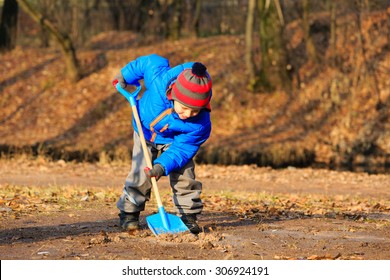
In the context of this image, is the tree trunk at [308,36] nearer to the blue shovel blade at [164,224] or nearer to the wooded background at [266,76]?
the wooded background at [266,76]

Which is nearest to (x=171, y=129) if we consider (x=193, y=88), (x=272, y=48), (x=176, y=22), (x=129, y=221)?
(x=193, y=88)

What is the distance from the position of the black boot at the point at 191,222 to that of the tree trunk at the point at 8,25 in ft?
66.5

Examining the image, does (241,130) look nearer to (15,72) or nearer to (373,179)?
(373,179)

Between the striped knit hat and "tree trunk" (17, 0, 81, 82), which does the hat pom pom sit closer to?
the striped knit hat

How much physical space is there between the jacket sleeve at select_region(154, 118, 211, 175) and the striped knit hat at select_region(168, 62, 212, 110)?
325 mm

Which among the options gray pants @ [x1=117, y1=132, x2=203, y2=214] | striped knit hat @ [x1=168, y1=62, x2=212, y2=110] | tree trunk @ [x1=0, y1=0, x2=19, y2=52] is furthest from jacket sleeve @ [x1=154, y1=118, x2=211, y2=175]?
tree trunk @ [x1=0, y1=0, x2=19, y2=52]

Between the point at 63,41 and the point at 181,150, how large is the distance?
693 inches

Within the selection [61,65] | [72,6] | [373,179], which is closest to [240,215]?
[373,179]

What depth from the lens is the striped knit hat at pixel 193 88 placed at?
6555 mm

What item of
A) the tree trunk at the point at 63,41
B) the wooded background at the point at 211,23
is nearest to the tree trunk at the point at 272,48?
the wooded background at the point at 211,23

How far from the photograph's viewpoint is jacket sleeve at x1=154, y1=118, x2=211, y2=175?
686 cm

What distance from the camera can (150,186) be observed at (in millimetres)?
7270

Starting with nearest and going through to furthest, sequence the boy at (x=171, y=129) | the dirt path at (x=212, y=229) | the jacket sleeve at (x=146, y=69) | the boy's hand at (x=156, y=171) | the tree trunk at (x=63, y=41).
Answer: the dirt path at (x=212, y=229) → the boy at (x=171, y=129) → the boy's hand at (x=156, y=171) → the jacket sleeve at (x=146, y=69) → the tree trunk at (x=63, y=41)

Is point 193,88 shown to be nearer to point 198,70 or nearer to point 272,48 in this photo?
point 198,70
